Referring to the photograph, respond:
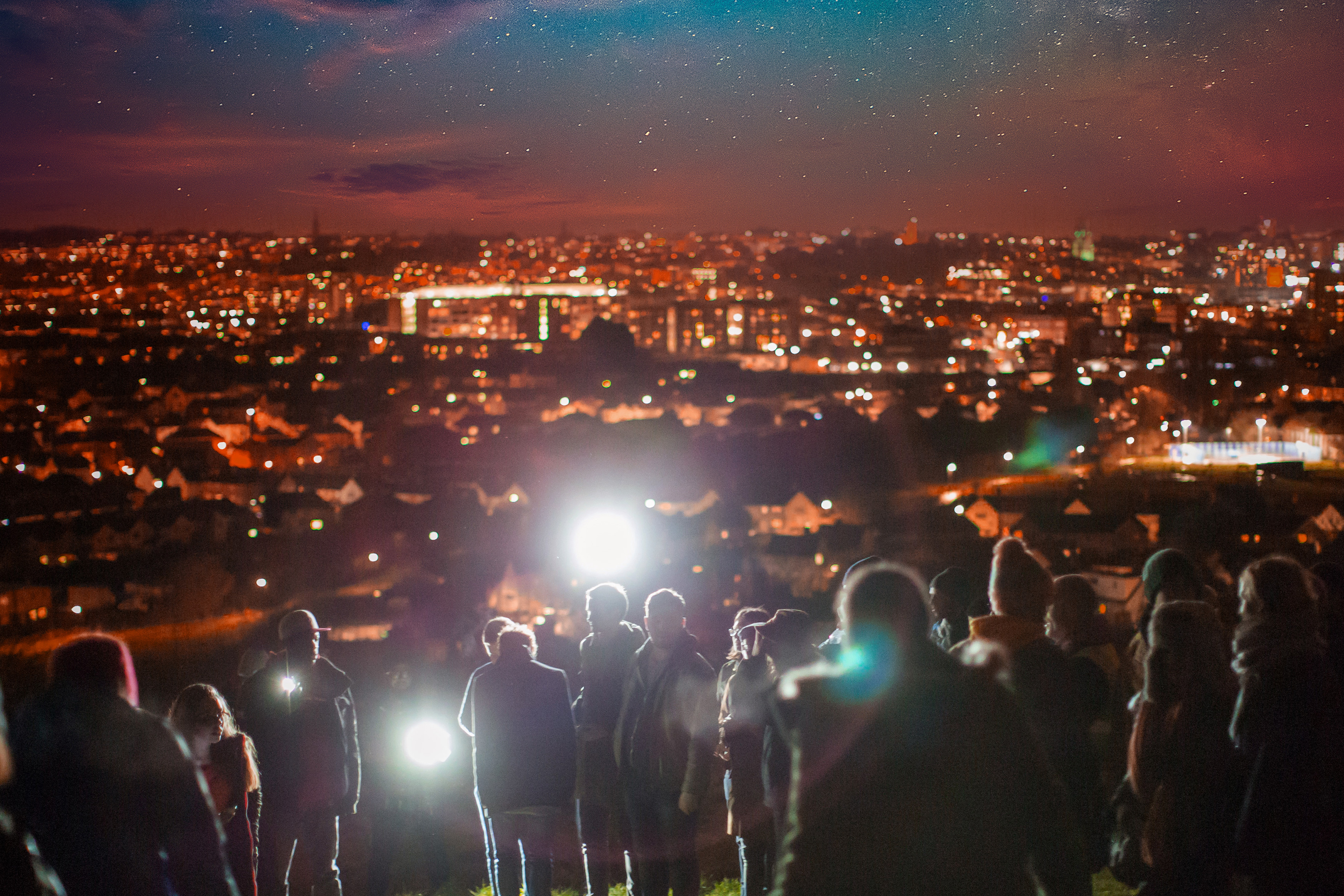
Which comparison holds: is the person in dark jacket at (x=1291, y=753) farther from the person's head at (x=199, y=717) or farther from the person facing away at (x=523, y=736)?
the person's head at (x=199, y=717)

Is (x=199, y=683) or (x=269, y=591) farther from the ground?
(x=199, y=683)

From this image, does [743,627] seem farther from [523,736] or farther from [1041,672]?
[1041,672]

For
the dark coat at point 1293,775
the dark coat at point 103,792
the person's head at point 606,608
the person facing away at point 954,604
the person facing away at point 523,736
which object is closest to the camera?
the dark coat at point 103,792

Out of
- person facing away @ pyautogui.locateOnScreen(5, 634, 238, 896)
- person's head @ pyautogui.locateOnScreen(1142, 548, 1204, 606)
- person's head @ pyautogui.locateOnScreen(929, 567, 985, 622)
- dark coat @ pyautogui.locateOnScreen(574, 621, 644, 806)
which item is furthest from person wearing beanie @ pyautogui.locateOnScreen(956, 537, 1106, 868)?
person facing away @ pyautogui.locateOnScreen(5, 634, 238, 896)

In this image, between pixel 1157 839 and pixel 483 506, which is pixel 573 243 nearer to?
pixel 483 506

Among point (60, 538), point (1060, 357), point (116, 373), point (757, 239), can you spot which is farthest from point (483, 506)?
point (757, 239)

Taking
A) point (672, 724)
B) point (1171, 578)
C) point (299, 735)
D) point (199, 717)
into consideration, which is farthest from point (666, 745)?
point (1171, 578)

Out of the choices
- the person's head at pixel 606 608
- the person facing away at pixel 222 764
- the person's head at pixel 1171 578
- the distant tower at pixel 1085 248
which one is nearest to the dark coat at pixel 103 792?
the person facing away at pixel 222 764
